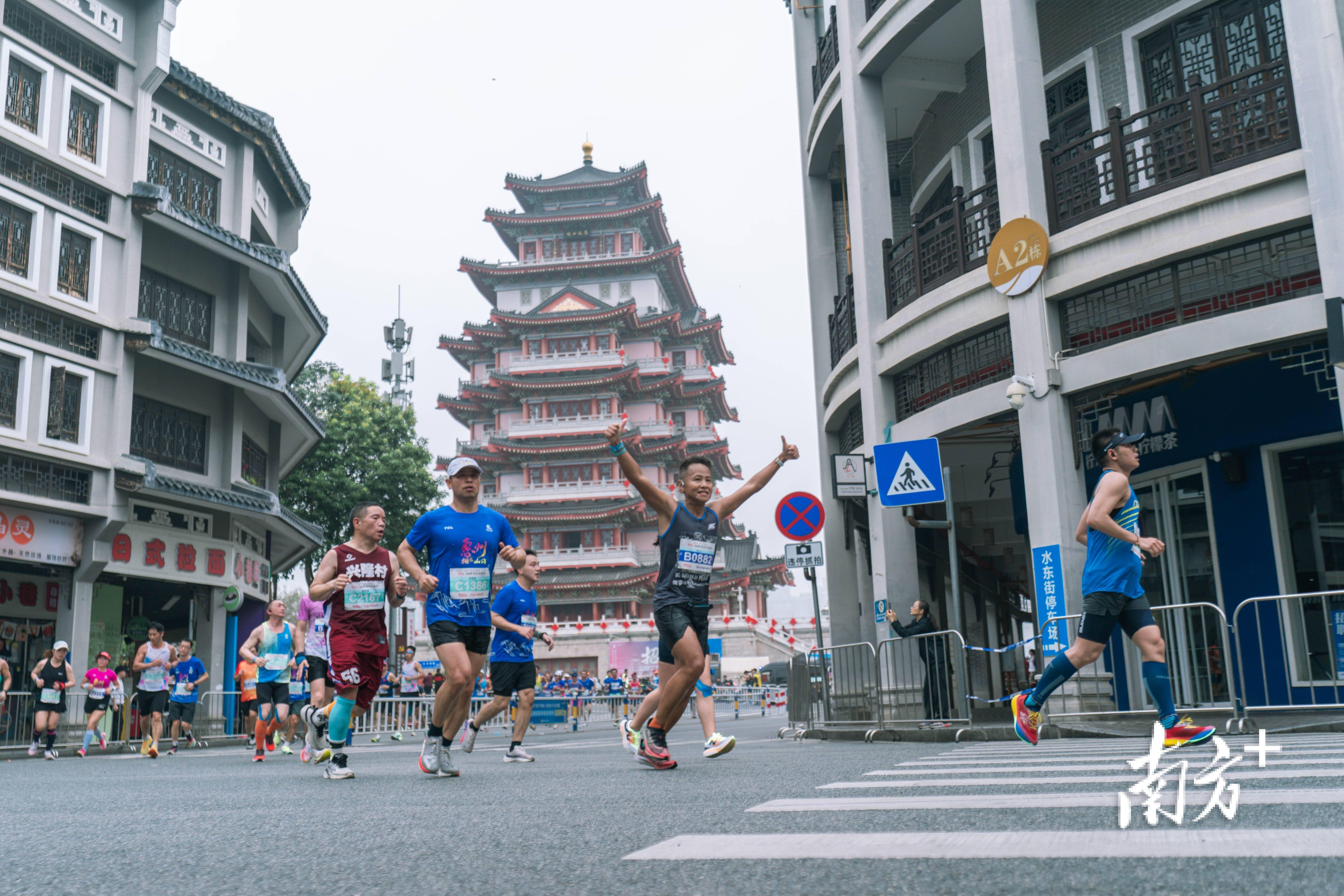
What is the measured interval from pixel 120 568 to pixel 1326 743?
21.8m

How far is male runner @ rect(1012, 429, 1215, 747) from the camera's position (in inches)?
271

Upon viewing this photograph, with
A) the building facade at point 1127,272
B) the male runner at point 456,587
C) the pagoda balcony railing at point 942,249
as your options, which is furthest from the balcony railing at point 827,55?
the male runner at point 456,587

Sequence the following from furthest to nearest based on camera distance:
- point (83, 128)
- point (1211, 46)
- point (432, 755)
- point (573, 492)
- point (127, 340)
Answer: point (573, 492), point (127, 340), point (83, 128), point (1211, 46), point (432, 755)

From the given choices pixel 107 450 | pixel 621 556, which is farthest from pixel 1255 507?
pixel 621 556

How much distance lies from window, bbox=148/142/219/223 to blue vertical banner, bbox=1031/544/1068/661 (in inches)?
804

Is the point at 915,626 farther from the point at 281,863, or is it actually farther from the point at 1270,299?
the point at 281,863

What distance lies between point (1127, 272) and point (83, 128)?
784 inches

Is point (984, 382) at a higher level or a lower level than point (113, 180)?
lower

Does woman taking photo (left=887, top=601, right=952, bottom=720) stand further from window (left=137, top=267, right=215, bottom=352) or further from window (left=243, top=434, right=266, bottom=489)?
window (left=243, top=434, right=266, bottom=489)

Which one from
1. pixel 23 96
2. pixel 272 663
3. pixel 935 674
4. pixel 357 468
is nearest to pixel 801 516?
pixel 935 674

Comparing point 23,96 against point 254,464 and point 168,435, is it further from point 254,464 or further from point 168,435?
point 254,464

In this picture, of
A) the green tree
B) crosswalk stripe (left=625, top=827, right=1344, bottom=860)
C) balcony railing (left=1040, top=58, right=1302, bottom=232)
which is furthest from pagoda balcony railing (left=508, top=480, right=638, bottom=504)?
crosswalk stripe (left=625, top=827, right=1344, bottom=860)

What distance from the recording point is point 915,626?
13.4 meters

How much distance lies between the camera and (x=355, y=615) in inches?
305
